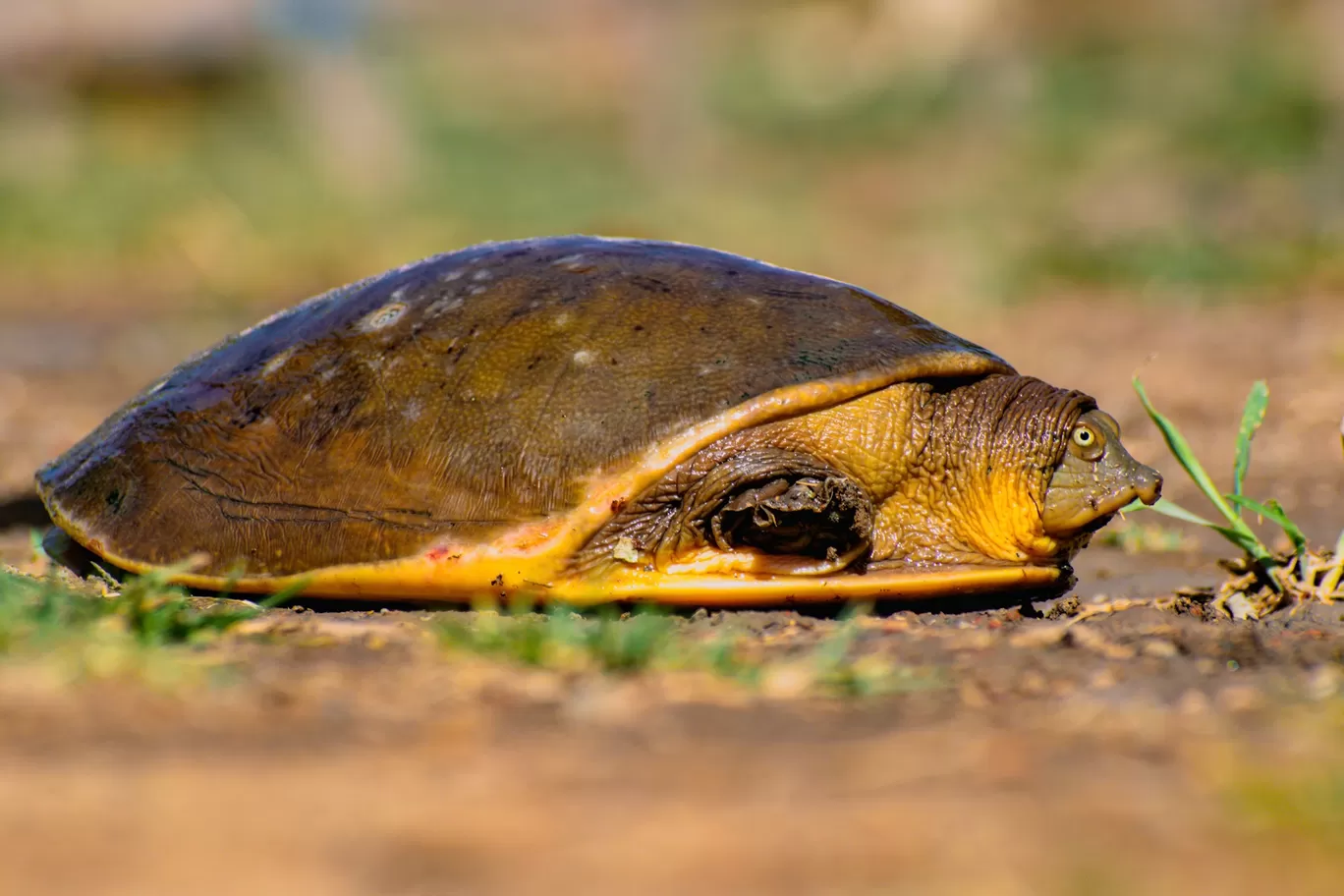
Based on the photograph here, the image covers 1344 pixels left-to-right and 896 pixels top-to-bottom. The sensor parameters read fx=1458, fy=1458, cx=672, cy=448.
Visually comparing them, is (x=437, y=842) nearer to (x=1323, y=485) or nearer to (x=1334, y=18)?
(x=1323, y=485)

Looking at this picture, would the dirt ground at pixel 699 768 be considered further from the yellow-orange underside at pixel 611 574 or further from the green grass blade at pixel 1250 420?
the green grass blade at pixel 1250 420

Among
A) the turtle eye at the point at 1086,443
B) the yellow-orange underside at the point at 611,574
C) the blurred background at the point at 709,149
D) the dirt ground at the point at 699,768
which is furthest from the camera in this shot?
the blurred background at the point at 709,149

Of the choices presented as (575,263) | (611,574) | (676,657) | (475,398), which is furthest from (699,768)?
(575,263)

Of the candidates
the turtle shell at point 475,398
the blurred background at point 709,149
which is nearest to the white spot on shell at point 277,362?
the turtle shell at point 475,398

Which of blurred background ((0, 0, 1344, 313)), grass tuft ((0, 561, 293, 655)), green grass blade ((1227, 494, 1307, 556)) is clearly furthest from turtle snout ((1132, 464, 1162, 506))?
blurred background ((0, 0, 1344, 313))

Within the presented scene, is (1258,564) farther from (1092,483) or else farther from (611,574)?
(611,574)
